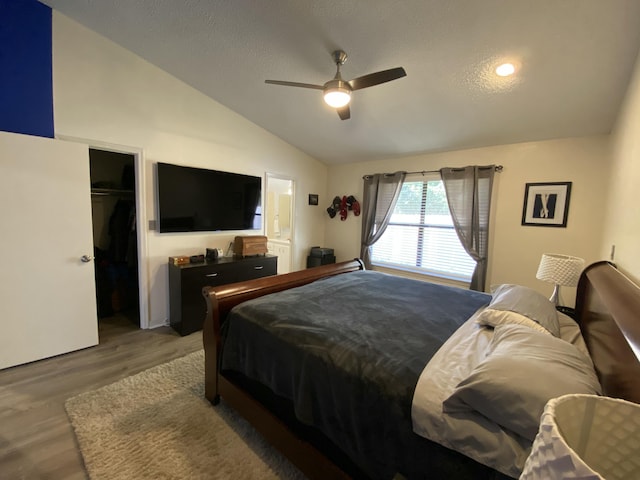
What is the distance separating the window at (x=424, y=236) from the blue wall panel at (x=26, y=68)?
4.21 meters

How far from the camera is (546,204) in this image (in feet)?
10.6

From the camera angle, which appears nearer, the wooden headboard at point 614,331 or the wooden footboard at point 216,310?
the wooden headboard at point 614,331

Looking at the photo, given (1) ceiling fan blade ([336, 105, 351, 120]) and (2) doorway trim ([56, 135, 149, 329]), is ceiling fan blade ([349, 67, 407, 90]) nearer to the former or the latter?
(1) ceiling fan blade ([336, 105, 351, 120])

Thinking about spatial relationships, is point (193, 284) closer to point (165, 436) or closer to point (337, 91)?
Result: point (165, 436)

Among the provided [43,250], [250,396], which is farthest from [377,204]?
[43,250]

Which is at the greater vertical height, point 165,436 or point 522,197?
point 522,197

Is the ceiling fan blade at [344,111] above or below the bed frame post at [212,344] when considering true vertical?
above

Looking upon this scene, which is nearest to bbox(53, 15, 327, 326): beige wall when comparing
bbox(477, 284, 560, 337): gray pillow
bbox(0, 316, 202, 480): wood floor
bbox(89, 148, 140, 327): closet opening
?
bbox(0, 316, 202, 480): wood floor

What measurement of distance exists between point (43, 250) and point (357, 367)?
2938mm

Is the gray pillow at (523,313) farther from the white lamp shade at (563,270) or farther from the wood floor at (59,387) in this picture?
the wood floor at (59,387)

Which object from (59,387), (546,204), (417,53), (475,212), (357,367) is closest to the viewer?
(357,367)

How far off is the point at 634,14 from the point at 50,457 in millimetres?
4337

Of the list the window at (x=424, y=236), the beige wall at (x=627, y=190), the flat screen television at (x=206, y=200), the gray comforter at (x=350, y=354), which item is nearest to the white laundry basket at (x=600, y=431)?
the gray comforter at (x=350, y=354)

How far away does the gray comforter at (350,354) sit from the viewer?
44.5 inches
